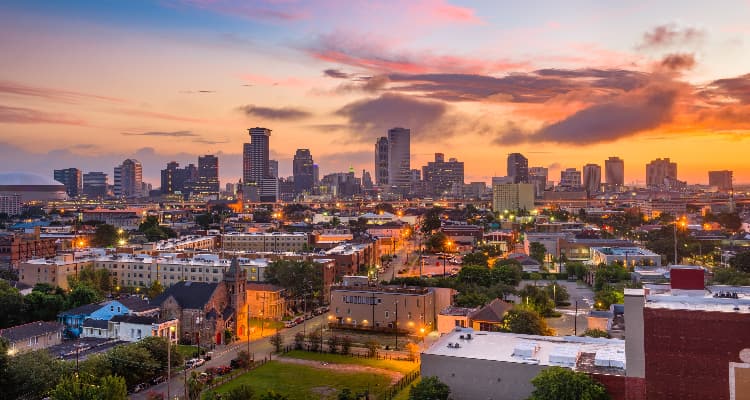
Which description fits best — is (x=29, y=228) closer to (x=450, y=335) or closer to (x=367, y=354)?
(x=367, y=354)

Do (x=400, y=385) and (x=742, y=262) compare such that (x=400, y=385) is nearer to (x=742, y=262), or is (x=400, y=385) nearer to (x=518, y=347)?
(x=518, y=347)

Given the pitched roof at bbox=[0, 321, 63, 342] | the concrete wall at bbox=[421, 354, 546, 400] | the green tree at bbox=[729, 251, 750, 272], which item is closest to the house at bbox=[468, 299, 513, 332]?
the concrete wall at bbox=[421, 354, 546, 400]

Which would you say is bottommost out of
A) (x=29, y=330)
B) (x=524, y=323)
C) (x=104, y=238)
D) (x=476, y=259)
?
(x=29, y=330)

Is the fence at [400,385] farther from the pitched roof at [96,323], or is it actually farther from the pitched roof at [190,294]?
the pitched roof at [96,323]


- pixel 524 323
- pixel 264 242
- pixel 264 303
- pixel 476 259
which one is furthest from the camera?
pixel 264 242

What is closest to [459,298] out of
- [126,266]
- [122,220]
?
[126,266]

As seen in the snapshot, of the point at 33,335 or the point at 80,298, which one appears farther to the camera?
the point at 80,298

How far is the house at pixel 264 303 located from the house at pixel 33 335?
14.9 meters

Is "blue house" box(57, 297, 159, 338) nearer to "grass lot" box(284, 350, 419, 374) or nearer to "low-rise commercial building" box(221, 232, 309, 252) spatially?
"grass lot" box(284, 350, 419, 374)

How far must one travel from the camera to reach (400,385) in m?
33.4

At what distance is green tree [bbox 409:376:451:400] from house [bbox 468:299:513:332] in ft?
49.1

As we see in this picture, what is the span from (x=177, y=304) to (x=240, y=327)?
5216mm

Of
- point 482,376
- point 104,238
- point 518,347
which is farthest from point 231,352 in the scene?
point 104,238

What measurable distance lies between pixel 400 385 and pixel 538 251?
58.5 meters
